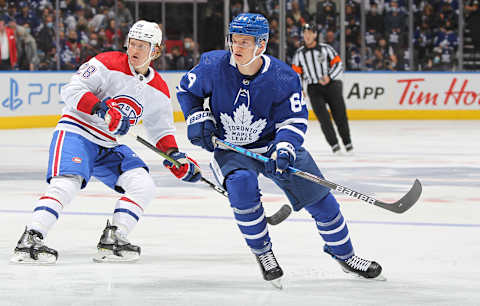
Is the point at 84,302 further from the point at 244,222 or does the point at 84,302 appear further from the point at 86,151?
the point at 86,151

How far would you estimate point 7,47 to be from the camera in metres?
12.9

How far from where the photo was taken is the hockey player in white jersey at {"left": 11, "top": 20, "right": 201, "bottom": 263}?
4.11 meters

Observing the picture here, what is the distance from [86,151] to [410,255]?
145 cm

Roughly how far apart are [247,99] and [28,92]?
9402mm

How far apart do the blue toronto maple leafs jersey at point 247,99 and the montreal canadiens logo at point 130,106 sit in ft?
1.98

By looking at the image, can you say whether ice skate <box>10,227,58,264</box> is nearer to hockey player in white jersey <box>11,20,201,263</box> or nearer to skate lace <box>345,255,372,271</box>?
hockey player in white jersey <box>11,20,201,263</box>

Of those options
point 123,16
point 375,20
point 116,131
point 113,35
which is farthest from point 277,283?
point 375,20

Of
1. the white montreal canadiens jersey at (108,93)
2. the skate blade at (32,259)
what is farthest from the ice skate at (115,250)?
the white montreal canadiens jersey at (108,93)

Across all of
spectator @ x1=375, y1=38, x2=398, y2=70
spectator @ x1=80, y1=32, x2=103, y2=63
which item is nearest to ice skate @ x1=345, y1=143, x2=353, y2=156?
spectator @ x1=80, y1=32, x2=103, y2=63

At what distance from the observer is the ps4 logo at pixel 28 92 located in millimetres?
12352

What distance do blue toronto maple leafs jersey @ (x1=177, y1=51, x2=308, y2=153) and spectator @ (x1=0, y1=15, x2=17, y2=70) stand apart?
954 centimetres

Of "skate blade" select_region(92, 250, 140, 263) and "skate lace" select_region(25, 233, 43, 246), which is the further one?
"skate blade" select_region(92, 250, 140, 263)

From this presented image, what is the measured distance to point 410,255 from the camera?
4250 mm

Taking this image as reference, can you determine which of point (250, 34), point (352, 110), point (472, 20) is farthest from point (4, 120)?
point (250, 34)
